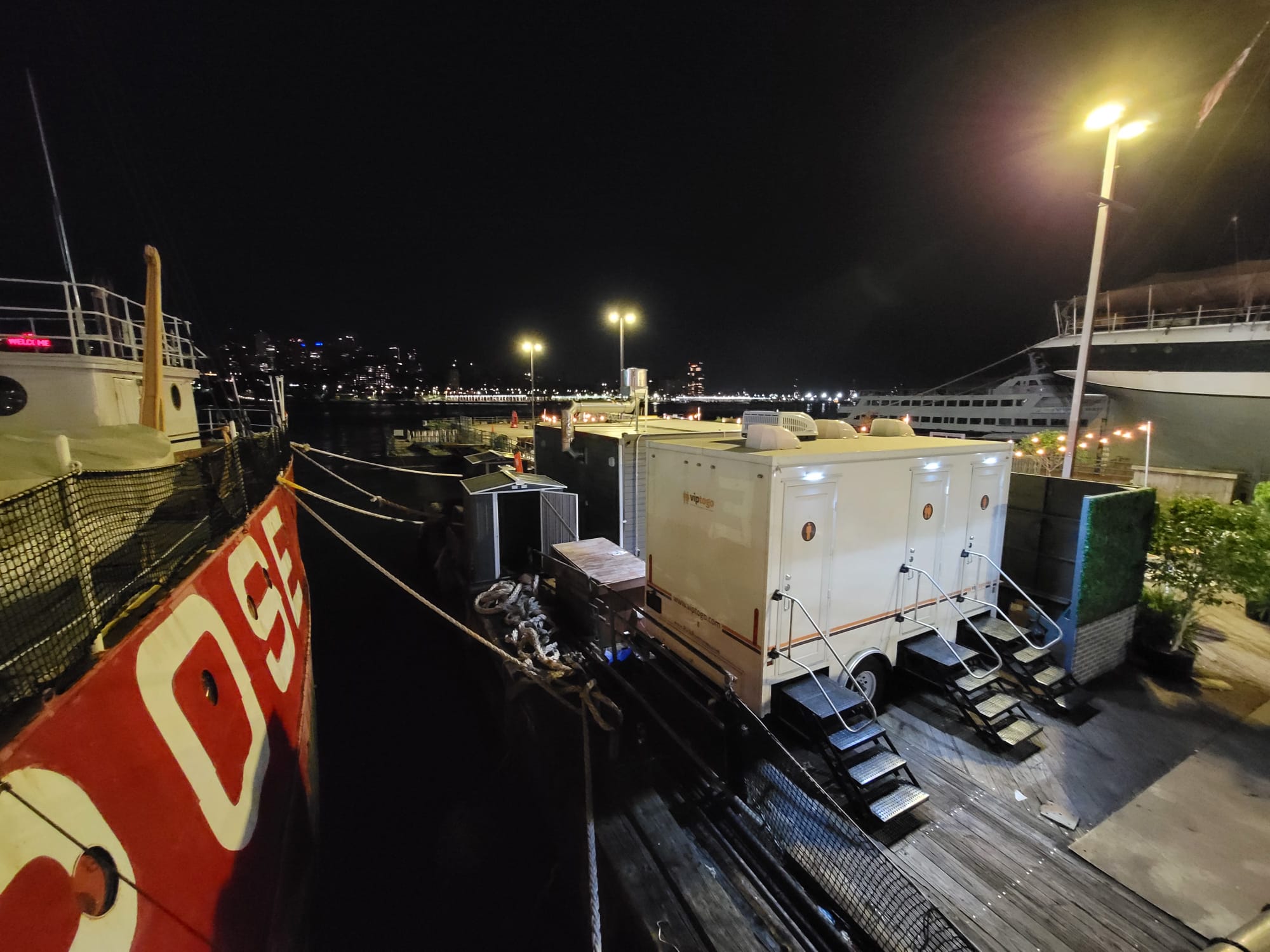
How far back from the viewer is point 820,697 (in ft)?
19.1

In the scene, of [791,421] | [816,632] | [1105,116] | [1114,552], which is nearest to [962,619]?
[1114,552]

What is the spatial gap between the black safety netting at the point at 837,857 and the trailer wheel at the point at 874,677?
2025mm

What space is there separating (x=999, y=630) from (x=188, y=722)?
9895mm

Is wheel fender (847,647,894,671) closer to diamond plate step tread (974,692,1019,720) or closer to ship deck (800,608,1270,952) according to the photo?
ship deck (800,608,1270,952)

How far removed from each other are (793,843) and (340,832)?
668 centimetres

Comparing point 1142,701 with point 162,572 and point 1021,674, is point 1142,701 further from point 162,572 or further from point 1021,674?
point 162,572

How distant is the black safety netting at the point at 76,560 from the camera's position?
10.0 ft

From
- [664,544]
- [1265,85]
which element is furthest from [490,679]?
[1265,85]

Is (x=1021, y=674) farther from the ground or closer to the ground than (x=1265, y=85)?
closer to the ground

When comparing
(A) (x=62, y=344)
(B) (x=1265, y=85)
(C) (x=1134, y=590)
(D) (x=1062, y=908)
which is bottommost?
(D) (x=1062, y=908)

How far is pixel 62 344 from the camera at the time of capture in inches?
384

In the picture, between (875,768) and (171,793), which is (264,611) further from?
(875,768)

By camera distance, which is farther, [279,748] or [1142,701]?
[1142,701]

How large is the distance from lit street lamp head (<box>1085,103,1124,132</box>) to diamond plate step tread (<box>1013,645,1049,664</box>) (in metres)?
8.00
